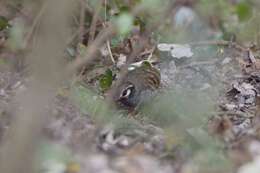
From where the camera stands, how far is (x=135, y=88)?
3.16 meters

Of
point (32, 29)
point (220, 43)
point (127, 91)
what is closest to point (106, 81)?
point (127, 91)

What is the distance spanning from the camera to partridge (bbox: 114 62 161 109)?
10.3 ft

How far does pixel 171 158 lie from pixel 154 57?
1737 mm

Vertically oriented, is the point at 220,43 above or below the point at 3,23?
above

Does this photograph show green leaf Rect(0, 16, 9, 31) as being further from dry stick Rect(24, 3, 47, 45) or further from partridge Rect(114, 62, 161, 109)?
partridge Rect(114, 62, 161, 109)

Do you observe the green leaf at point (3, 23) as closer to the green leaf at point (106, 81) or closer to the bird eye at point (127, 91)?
the green leaf at point (106, 81)

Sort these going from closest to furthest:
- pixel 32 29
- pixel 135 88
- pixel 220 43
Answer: pixel 32 29, pixel 135 88, pixel 220 43

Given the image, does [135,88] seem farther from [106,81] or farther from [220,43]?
[220,43]

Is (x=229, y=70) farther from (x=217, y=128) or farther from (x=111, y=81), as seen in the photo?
(x=217, y=128)

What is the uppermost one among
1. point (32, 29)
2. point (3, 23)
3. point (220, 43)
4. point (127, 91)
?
point (220, 43)

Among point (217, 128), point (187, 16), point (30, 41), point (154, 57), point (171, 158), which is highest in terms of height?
point (154, 57)

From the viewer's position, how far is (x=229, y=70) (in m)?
3.84

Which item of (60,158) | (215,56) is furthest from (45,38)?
(215,56)

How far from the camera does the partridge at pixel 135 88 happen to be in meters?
3.14
